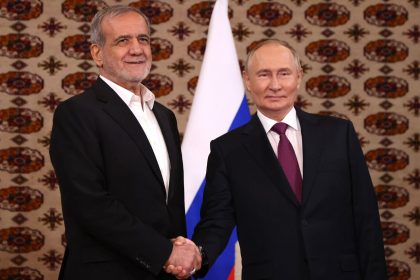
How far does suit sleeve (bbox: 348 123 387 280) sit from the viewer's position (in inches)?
78.7

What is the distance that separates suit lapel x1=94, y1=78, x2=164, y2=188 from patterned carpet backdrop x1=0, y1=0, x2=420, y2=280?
1881 millimetres

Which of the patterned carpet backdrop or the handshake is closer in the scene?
the handshake

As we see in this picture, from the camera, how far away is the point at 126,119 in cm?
208

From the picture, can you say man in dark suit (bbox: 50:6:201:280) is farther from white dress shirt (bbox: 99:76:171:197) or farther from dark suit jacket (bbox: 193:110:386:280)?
dark suit jacket (bbox: 193:110:386:280)

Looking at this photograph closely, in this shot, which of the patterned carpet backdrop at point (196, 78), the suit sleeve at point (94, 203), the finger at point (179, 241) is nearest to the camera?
the suit sleeve at point (94, 203)

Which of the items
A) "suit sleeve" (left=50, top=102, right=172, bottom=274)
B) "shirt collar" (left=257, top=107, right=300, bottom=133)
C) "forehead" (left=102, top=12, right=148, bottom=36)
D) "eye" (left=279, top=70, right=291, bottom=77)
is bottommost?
"suit sleeve" (left=50, top=102, right=172, bottom=274)

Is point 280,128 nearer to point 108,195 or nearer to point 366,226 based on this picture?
point 366,226

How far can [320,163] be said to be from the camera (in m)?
2.04

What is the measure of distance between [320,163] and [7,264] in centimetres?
251

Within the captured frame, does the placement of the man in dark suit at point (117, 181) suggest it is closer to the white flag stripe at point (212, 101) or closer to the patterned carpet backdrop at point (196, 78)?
the white flag stripe at point (212, 101)

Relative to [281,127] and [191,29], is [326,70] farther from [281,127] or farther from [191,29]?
[281,127]

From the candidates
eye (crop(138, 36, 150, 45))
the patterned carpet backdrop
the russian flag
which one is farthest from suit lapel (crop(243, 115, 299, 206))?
the patterned carpet backdrop

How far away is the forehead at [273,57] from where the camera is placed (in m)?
2.14

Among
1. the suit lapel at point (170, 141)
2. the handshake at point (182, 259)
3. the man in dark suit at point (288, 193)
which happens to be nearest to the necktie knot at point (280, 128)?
the man in dark suit at point (288, 193)
